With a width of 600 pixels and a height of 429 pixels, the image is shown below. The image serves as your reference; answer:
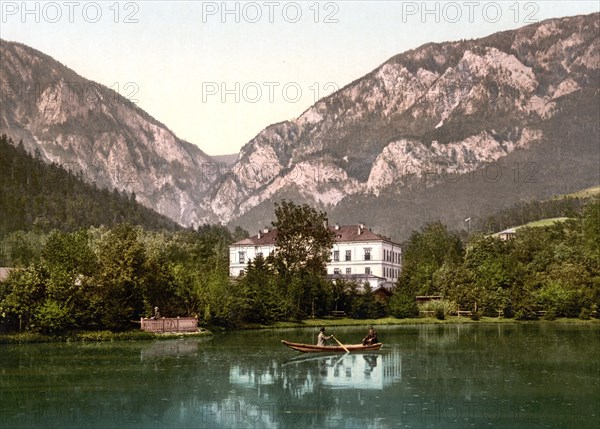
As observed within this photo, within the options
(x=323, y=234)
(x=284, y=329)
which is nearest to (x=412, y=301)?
(x=323, y=234)

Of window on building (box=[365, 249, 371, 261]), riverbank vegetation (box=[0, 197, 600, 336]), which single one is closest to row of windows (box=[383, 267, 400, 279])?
window on building (box=[365, 249, 371, 261])

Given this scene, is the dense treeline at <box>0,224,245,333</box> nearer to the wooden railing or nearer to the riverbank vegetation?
the riverbank vegetation

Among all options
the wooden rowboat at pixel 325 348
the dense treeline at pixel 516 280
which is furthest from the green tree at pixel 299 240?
the wooden rowboat at pixel 325 348

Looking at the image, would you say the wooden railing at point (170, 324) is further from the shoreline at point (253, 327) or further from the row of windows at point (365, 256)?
the row of windows at point (365, 256)

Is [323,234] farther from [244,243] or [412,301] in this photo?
[244,243]

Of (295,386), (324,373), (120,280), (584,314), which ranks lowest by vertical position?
(295,386)

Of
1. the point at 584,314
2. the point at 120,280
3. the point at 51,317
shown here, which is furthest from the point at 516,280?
the point at 51,317

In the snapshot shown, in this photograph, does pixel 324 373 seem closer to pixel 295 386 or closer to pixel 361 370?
pixel 361 370
